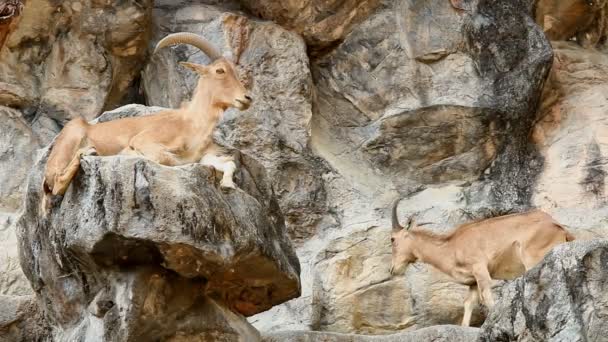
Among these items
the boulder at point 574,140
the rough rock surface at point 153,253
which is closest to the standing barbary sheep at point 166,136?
the rough rock surface at point 153,253

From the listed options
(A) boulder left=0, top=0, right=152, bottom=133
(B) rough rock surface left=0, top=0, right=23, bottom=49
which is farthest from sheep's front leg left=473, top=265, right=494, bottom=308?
(B) rough rock surface left=0, top=0, right=23, bottom=49

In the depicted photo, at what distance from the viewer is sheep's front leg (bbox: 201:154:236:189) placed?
1137cm

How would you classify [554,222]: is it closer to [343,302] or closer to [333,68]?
[343,302]

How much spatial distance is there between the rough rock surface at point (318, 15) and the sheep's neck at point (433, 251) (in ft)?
9.03

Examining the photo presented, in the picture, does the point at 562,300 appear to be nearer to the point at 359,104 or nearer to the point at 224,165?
the point at 224,165

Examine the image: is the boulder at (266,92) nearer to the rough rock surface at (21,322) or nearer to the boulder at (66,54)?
the boulder at (66,54)

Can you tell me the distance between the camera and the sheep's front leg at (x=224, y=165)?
1137cm

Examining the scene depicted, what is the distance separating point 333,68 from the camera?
16.1 m

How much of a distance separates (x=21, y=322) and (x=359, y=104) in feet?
15.9

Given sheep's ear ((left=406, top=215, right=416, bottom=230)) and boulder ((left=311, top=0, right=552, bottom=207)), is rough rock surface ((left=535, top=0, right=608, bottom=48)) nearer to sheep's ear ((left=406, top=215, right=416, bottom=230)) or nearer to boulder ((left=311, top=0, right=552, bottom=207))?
boulder ((left=311, top=0, right=552, bottom=207))

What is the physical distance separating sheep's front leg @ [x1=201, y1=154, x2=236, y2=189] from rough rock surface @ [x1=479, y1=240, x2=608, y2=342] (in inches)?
103

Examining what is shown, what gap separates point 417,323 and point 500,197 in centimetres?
183

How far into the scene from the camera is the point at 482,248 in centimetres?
1413

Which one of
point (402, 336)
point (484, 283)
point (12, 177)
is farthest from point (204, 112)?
point (12, 177)
